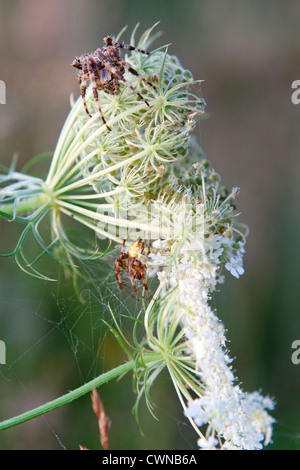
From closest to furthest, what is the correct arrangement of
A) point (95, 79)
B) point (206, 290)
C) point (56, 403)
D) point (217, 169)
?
point (56, 403) < point (206, 290) < point (95, 79) < point (217, 169)

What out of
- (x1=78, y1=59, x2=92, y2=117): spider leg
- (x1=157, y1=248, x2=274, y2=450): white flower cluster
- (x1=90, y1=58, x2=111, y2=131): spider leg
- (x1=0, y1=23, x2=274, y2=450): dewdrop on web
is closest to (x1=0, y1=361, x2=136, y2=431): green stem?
(x1=0, y1=23, x2=274, y2=450): dewdrop on web

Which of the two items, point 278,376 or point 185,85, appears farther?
point 278,376

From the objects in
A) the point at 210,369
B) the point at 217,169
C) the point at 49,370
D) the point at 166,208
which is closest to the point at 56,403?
the point at 210,369

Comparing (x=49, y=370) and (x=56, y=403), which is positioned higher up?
(x=49, y=370)

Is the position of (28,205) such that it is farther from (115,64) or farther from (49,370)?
(49,370)

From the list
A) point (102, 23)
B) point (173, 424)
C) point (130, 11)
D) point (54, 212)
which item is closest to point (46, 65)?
point (102, 23)

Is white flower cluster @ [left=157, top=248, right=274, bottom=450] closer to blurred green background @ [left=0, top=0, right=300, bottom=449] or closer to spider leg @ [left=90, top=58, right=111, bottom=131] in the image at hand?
spider leg @ [left=90, top=58, right=111, bottom=131]

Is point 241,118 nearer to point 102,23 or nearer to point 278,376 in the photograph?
point 102,23
